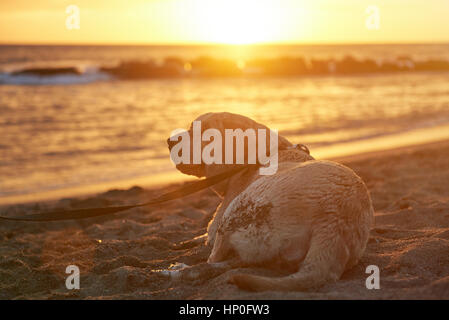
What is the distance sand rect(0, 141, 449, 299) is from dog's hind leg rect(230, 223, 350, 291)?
6 centimetres

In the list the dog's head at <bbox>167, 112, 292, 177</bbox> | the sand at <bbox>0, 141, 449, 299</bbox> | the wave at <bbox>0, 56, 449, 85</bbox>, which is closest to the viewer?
the sand at <bbox>0, 141, 449, 299</bbox>

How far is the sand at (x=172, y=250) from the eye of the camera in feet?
12.1

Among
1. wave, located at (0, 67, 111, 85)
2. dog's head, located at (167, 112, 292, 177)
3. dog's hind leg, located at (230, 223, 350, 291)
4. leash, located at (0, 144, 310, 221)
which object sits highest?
wave, located at (0, 67, 111, 85)

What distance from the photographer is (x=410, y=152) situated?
10758 millimetres

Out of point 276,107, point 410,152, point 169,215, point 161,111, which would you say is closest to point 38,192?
point 169,215

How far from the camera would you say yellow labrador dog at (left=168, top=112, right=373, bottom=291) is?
11.3 ft

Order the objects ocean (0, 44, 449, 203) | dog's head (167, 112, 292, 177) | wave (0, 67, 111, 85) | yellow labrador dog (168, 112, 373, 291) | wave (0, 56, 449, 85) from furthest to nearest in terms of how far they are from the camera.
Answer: wave (0, 56, 449, 85) → wave (0, 67, 111, 85) → ocean (0, 44, 449, 203) → dog's head (167, 112, 292, 177) → yellow labrador dog (168, 112, 373, 291)

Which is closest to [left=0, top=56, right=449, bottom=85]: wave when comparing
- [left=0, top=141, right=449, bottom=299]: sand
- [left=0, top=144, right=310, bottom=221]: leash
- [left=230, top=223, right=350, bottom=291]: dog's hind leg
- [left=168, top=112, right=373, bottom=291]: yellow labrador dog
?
[left=0, top=141, right=449, bottom=299]: sand

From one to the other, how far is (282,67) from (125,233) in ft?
A: 125

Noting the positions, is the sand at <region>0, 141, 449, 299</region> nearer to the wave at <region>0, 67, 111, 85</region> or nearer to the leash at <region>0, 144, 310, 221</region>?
the leash at <region>0, 144, 310, 221</region>

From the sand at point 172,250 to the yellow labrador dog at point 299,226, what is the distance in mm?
112

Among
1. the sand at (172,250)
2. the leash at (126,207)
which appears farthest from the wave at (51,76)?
the leash at (126,207)

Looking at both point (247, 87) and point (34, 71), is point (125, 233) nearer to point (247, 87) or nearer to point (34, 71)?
point (247, 87)

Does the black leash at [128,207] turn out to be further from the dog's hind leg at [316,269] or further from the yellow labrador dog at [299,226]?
the dog's hind leg at [316,269]
